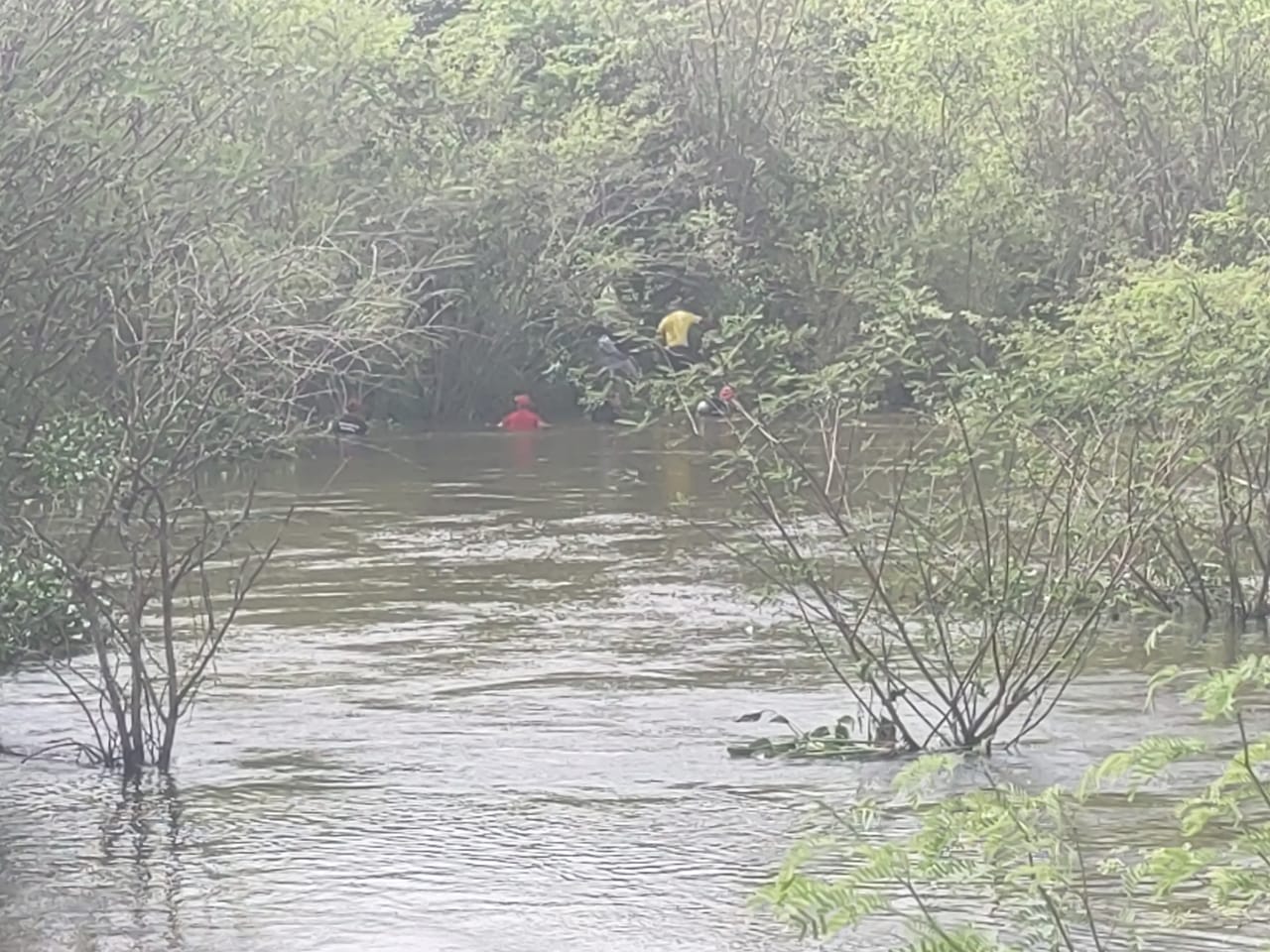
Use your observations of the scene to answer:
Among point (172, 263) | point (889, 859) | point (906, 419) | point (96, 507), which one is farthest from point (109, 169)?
point (889, 859)

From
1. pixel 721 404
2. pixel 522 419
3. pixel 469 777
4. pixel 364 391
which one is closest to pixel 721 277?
pixel 522 419

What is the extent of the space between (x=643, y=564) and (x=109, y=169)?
8.06m

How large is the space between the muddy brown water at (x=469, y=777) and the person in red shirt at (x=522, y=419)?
54.1 ft

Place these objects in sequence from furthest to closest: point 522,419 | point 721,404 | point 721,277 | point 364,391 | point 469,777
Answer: point 721,277 → point 522,419 → point 364,391 → point 721,404 → point 469,777

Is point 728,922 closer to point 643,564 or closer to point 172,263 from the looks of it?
point 172,263

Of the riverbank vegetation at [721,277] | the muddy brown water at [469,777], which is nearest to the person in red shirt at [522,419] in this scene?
the riverbank vegetation at [721,277]

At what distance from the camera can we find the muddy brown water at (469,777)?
8.24 metres

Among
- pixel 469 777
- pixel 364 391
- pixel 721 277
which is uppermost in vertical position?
pixel 721 277

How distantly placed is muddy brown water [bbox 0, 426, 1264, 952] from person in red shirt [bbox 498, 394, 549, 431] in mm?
16487

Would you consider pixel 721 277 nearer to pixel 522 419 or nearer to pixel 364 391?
pixel 522 419

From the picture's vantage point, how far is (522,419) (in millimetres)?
35375

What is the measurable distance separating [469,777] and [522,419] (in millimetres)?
24940

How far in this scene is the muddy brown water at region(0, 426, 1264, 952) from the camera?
324 inches

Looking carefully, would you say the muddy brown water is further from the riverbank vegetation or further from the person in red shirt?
the person in red shirt
